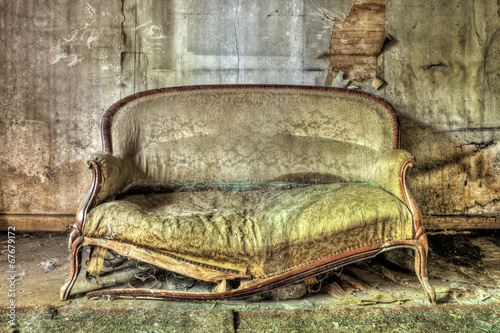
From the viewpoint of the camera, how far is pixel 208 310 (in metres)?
1.57

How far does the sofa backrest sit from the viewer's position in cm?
225

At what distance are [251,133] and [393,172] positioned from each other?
1.03m

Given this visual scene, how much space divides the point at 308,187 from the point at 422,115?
1.50 m

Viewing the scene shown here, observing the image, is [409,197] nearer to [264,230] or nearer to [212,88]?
[264,230]

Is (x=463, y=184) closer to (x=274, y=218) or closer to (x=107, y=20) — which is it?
(x=274, y=218)

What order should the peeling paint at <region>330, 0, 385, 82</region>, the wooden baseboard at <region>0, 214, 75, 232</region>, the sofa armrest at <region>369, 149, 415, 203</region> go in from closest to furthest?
the sofa armrest at <region>369, 149, 415, 203</region> < the peeling paint at <region>330, 0, 385, 82</region> < the wooden baseboard at <region>0, 214, 75, 232</region>

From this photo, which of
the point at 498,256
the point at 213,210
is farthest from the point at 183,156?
the point at 498,256

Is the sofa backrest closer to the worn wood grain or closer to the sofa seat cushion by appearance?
the sofa seat cushion

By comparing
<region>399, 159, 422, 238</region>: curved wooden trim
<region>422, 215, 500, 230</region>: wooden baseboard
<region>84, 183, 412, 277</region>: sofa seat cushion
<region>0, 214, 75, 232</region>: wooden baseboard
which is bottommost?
<region>0, 214, 75, 232</region>: wooden baseboard

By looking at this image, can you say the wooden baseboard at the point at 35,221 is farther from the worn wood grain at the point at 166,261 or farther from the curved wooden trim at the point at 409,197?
the curved wooden trim at the point at 409,197

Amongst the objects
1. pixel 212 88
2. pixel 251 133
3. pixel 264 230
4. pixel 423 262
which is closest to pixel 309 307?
pixel 264 230

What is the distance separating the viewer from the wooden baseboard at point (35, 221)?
2871 mm

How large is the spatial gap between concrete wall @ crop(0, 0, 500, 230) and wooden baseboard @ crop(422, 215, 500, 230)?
0.02 meters

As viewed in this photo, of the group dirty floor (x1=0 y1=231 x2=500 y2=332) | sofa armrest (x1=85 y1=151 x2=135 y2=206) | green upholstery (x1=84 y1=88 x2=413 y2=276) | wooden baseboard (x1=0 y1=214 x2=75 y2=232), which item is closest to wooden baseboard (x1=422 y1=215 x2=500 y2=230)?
dirty floor (x1=0 y1=231 x2=500 y2=332)
